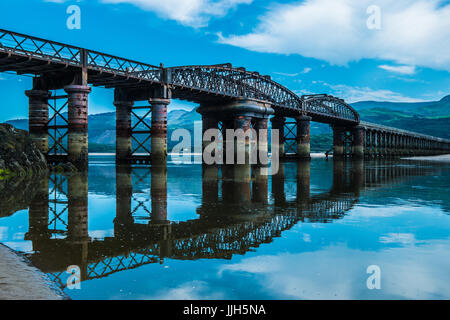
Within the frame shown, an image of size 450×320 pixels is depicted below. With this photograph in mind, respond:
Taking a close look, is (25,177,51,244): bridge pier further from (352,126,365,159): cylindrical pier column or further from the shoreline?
(352,126,365,159): cylindrical pier column

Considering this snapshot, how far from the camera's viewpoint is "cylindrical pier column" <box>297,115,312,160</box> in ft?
271

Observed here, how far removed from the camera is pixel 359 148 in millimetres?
110875

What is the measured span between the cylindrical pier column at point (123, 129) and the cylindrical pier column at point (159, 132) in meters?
4.31

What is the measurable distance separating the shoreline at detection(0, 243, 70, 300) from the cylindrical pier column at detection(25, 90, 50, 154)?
35.2 metres

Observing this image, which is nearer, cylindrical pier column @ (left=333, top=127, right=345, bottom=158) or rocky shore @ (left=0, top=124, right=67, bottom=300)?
rocky shore @ (left=0, top=124, right=67, bottom=300)

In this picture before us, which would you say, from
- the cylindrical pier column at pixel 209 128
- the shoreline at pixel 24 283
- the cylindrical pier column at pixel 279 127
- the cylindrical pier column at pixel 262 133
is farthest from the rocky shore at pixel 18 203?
the cylindrical pier column at pixel 279 127

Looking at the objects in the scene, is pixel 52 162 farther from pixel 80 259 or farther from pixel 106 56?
pixel 80 259

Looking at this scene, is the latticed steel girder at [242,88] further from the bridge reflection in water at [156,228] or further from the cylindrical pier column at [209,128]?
the bridge reflection in water at [156,228]

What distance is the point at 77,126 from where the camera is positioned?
3628 centimetres

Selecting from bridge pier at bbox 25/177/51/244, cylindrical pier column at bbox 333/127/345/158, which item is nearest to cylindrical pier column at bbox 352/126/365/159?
cylindrical pier column at bbox 333/127/345/158

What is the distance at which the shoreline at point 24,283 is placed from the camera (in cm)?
538

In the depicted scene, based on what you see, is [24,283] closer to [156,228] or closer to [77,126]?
[156,228]

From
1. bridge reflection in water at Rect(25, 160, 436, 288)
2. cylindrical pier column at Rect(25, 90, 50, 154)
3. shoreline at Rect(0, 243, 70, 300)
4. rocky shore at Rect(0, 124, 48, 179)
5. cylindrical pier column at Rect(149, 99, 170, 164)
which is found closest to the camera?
shoreline at Rect(0, 243, 70, 300)
